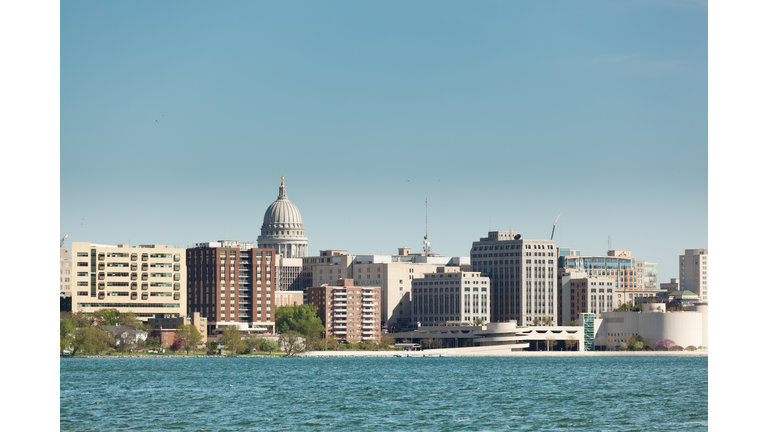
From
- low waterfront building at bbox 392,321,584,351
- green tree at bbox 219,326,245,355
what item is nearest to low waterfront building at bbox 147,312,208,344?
green tree at bbox 219,326,245,355

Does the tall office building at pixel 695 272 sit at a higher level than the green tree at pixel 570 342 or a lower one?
higher

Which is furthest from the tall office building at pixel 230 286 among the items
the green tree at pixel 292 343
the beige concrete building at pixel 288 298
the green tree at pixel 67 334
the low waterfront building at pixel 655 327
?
the low waterfront building at pixel 655 327

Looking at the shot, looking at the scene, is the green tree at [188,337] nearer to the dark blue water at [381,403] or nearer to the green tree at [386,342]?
the green tree at [386,342]

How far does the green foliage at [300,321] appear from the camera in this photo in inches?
3964

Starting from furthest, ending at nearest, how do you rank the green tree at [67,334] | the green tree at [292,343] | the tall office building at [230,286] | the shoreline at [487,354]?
1. the tall office building at [230,286]
2. the shoreline at [487,354]
3. the green tree at [292,343]
4. the green tree at [67,334]

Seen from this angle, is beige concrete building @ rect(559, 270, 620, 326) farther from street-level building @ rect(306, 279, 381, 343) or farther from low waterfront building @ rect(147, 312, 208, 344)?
low waterfront building @ rect(147, 312, 208, 344)

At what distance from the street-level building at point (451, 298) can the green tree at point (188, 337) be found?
39067 millimetres

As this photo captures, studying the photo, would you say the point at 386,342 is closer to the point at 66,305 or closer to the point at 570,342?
the point at 570,342

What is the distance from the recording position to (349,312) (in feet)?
363

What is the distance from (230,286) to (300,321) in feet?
34.9
